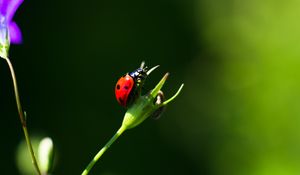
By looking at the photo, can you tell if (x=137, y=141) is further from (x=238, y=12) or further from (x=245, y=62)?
(x=238, y=12)

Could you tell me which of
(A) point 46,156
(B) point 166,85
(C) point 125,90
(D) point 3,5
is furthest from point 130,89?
(B) point 166,85

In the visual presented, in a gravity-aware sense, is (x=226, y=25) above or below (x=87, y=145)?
above

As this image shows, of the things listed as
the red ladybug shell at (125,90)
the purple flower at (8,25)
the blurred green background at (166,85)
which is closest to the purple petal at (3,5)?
the purple flower at (8,25)

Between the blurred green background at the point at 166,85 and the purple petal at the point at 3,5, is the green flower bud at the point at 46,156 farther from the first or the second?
the blurred green background at the point at 166,85

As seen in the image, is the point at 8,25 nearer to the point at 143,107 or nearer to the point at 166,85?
the point at 143,107

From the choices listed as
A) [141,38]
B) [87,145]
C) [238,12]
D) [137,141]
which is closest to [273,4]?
[238,12]

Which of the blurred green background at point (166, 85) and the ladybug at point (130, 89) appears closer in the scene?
the ladybug at point (130, 89)
